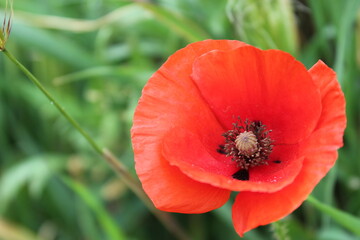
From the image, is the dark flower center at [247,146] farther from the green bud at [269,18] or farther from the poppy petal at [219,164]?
the green bud at [269,18]

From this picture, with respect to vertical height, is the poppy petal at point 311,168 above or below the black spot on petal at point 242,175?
above

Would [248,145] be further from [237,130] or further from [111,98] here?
[111,98]

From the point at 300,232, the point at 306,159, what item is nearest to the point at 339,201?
the point at 300,232

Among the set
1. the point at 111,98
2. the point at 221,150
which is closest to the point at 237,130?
the point at 221,150

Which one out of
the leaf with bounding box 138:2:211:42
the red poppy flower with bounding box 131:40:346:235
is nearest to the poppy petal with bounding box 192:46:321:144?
the red poppy flower with bounding box 131:40:346:235

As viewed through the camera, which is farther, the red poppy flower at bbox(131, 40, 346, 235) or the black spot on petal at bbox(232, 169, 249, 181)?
A: the black spot on petal at bbox(232, 169, 249, 181)

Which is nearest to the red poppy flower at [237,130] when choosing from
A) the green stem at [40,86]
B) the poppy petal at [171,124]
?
the poppy petal at [171,124]

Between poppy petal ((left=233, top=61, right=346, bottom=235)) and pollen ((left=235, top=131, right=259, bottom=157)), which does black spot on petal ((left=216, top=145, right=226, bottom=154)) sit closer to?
pollen ((left=235, top=131, right=259, bottom=157))
